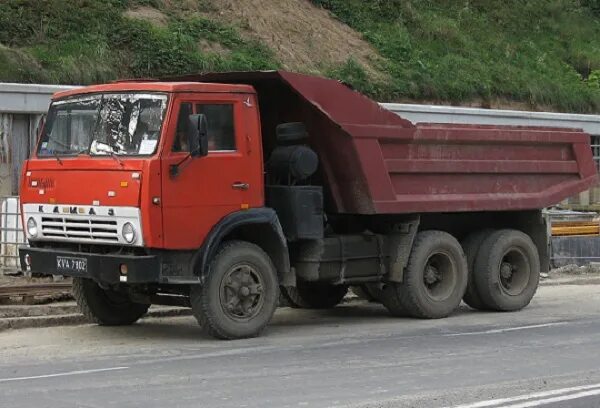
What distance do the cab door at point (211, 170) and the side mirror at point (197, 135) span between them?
0.36 ft

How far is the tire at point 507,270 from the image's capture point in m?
15.3

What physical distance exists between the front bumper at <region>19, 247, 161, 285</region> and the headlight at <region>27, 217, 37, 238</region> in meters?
0.31

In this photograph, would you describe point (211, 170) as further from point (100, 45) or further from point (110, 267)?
point (100, 45)

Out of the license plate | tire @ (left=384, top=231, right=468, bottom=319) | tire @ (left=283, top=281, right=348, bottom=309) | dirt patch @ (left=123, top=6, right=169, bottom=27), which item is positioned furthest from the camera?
dirt patch @ (left=123, top=6, right=169, bottom=27)

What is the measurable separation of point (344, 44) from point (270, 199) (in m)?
21.1

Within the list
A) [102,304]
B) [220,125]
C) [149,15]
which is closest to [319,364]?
[220,125]

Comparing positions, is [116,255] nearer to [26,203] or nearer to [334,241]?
[26,203]

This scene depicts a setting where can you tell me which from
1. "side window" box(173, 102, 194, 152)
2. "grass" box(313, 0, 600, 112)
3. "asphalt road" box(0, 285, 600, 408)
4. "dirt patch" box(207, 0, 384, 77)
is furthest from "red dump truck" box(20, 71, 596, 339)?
"grass" box(313, 0, 600, 112)

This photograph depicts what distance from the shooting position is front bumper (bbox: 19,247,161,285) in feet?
38.1

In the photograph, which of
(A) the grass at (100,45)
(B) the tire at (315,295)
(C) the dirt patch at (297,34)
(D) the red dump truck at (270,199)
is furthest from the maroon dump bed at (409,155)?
(C) the dirt patch at (297,34)

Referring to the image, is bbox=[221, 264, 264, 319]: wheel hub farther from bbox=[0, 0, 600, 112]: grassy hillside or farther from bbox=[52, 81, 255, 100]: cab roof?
bbox=[0, 0, 600, 112]: grassy hillside

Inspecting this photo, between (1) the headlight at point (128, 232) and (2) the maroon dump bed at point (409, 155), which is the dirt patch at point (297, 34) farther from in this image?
(1) the headlight at point (128, 232)

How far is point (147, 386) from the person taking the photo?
9.37 meters

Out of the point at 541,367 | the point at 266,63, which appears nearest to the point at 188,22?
the point at 266,63
